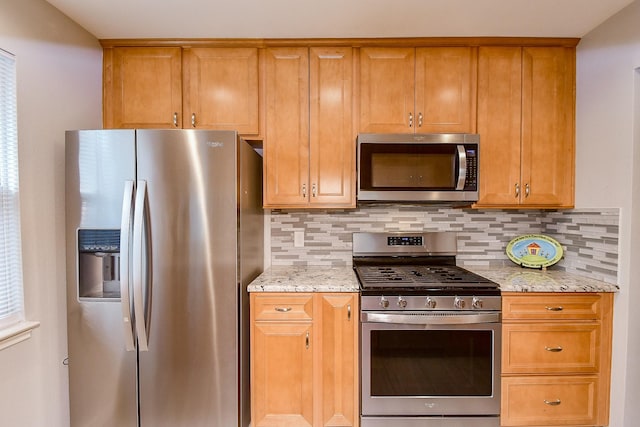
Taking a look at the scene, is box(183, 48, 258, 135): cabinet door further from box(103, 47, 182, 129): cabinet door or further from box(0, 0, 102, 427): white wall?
box(0, 0, 102, 427): white wall

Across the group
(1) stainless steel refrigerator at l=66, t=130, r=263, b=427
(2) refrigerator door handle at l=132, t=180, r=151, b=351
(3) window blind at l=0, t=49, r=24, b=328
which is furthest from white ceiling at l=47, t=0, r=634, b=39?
(2) refrigerator door handle at l=132, t=180, r=151, b=351

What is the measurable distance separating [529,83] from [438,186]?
0.93 meters

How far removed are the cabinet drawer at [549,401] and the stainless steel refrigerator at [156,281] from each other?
154 centimetres

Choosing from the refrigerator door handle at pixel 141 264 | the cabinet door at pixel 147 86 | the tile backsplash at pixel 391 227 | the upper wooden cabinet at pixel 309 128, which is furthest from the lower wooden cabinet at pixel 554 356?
the cabinet door at pixel 147 86

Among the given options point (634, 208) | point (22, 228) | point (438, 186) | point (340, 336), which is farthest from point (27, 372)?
point (634, 208)

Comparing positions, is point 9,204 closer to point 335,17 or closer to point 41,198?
point 41,198

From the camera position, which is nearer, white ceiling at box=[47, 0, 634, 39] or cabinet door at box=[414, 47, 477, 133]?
white ceiling at box=[47, 0, 634, 39]

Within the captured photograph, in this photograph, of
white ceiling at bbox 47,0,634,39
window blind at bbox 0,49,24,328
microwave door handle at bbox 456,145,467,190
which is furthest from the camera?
microwave door handle at bbox 456,145,467,190

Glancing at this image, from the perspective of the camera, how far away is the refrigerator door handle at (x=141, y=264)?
1536 mm

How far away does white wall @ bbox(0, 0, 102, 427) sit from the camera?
1.49 meters

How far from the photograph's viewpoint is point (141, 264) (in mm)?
1556

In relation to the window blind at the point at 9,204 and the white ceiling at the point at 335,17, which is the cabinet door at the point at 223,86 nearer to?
the white ceiling at the point at 335,17

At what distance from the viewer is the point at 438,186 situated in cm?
200

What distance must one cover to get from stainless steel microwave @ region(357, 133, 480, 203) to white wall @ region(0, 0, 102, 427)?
1.69 metres
